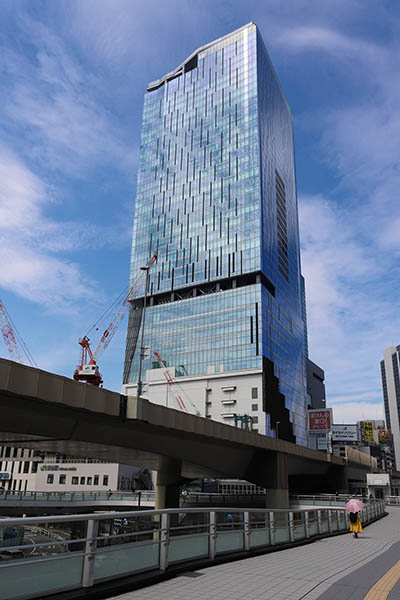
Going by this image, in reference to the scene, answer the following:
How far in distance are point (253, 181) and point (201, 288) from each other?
105ft

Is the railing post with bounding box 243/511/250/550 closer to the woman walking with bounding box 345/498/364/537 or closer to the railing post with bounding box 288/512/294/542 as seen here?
the railing post with bounding box 288/512/294/542

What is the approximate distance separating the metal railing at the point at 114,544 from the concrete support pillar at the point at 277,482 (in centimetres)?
3741

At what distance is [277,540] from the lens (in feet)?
54.1

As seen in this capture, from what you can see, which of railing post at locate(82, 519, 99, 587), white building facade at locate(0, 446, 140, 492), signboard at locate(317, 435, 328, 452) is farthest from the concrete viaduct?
signboard at locate(317, 435, 328, 452)

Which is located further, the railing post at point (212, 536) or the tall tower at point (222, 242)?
the tall tower at point (222, 242)

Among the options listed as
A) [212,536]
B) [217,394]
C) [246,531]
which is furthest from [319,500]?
[217,394]

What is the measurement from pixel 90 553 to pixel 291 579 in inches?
193

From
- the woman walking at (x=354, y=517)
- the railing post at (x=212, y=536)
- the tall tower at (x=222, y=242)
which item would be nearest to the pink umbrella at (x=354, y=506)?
the woman walking at (x=354, y=517)

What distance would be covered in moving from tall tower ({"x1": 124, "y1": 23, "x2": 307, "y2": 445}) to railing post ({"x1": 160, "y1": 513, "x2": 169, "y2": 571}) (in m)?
88.7

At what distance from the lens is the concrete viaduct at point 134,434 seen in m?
24.1

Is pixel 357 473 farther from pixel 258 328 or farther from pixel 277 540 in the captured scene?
pixel 277 540

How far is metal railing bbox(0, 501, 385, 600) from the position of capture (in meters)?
7.33

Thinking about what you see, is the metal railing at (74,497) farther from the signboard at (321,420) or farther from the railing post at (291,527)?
the signboard at (321,420)

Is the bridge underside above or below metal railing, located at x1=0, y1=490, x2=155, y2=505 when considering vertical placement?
above
